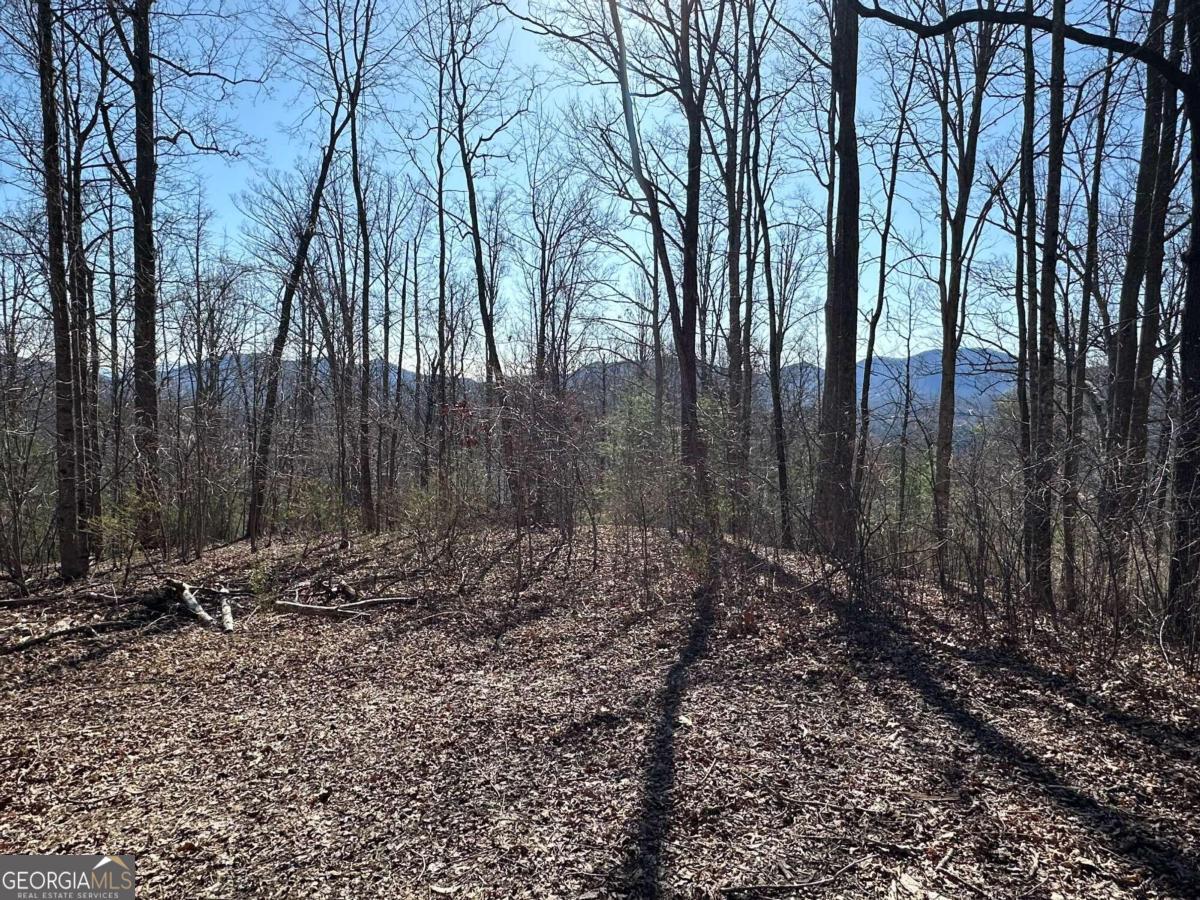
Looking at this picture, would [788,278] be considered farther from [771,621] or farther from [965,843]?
[965,843]

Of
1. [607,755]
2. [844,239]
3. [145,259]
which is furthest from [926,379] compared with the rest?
[145,259]

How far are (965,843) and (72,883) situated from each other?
11.1 ft

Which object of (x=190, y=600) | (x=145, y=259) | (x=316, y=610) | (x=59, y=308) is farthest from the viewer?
(x=145, y=259)

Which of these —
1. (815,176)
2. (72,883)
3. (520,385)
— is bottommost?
(72,883)

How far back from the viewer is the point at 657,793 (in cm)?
283

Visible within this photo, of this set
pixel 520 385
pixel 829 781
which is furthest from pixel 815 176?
pixel 829 781

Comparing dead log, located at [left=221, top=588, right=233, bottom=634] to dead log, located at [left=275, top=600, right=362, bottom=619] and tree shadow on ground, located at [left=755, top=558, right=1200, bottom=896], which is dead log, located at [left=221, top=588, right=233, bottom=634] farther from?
tree shadow on ground, located at [left=755, top=558, right=1200, bottom=896]

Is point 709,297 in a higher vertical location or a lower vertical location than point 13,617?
higher

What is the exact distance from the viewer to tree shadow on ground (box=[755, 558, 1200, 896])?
226 cm

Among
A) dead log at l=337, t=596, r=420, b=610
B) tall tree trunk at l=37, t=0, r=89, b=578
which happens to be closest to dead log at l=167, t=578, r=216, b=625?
dead log at l=337, t=596, r=420, b=610

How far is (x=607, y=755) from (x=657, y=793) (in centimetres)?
43

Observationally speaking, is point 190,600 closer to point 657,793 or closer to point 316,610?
point 316,610

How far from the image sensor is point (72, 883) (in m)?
2.40

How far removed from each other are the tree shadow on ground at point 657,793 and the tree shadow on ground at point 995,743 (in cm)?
120
